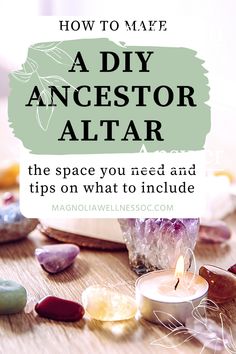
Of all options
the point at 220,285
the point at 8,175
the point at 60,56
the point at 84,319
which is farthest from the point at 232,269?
the point at 8,175

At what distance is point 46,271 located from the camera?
0.76 meters

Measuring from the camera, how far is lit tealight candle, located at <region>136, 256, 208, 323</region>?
66 centimetres

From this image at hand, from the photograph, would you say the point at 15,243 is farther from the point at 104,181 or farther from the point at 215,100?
the point at 215,100

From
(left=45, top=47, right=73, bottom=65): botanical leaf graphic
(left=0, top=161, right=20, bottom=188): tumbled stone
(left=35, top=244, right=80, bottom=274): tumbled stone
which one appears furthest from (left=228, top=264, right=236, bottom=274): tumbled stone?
(left=0, top=161, right=20, bottom=188): tumbled stone

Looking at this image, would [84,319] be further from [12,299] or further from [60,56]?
[60,56]

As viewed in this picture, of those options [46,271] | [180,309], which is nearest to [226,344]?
[180,309]

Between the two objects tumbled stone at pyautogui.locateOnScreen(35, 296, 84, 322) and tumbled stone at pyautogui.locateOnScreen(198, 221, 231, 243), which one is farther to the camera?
tumbled stone at pyautogui.locateOnScreen(198, 221, 231, 243)

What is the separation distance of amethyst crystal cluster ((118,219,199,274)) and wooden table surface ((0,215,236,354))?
32 millimetres

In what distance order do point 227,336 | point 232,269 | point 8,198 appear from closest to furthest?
point 227,336 → point 232,269 → point 8,198

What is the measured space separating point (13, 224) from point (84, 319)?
0.19 m

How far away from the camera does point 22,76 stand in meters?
0.77

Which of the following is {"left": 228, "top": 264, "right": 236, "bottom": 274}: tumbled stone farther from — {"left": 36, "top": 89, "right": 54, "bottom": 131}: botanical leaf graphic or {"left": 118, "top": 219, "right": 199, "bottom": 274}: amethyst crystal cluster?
{"left": 36, "top": 89, "right": 54, "bottom": 131}: botanical leaf graphic

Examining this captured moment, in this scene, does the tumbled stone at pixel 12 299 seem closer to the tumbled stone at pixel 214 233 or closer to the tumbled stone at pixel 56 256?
the tumbled stone at pixel 56 256

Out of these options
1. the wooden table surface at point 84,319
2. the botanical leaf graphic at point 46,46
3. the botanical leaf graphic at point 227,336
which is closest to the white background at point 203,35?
the botanical leaf graphic at point 46,46
